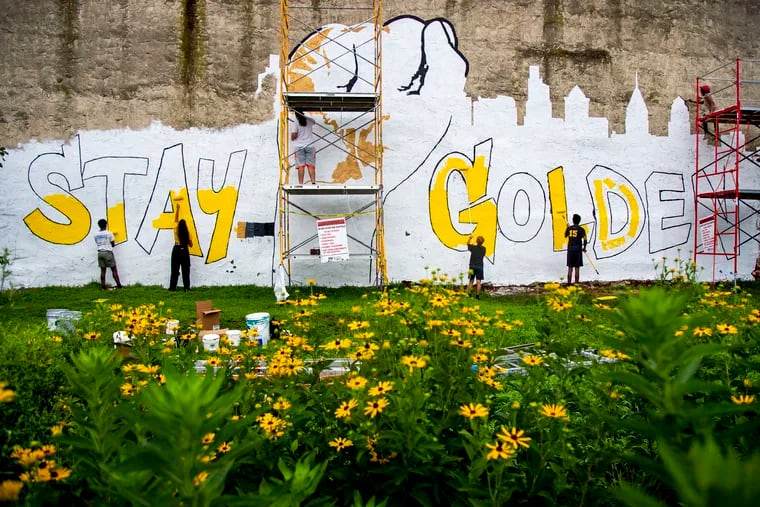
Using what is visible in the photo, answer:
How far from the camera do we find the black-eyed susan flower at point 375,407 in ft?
5.28

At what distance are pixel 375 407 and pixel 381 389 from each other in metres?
0.07

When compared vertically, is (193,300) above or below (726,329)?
below

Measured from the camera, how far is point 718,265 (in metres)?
10.6

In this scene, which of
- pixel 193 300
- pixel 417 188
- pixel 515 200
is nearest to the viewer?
pixel 193 300

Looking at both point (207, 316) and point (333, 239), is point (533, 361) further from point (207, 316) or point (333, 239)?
point (333, 239)

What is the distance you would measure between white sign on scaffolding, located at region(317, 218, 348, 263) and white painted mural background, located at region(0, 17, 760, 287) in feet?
2.14

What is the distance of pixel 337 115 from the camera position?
32.2ft

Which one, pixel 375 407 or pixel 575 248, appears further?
pixel 575 248

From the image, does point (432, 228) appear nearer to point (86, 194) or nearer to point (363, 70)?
point (363, 70)

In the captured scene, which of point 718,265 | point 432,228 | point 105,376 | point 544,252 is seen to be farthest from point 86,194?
point 718,265

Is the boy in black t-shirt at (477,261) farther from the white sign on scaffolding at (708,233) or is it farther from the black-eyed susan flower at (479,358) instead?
the black-eyed susan flower at (479,358)

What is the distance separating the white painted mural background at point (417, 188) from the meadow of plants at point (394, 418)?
708cm

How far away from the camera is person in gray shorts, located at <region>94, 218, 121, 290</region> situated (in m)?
9.14

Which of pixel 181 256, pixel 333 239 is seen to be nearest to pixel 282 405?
pixel 333 239
